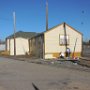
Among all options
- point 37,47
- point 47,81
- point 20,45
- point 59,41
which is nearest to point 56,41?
point 59,41

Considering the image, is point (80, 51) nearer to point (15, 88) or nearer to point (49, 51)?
point (49, 51)

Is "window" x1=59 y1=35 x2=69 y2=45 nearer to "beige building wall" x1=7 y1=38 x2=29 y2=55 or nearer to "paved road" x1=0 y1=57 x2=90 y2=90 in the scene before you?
"beige building wall" x1=7 y1=38 x2=29 y2=55

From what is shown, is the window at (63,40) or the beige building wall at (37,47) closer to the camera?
the window at (63,40)

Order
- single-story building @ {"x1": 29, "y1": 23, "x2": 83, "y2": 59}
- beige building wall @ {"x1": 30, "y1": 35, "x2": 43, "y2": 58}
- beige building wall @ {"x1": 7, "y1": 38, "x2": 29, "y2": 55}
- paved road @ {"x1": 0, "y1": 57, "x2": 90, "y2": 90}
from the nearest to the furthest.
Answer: paved road @ {"x1": 0, "y1": 57, "x2": 90, "y2": 90}, single-story building @ {"x1": 29, "y1": 23, "x2": 83, "y2": 59}, beige building wall @ {"x1": 30, "y1": 35, "x2": 43, "y2": 58}, beige building wall @ {"x1": 7, "y1": 38, "x2": 29, "y2": 55}

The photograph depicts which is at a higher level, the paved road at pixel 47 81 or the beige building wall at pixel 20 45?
the beige building wall at pixel 20 45

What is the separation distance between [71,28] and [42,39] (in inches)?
195

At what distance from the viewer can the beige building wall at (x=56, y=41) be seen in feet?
134

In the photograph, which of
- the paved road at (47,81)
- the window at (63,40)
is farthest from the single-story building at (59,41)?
the paved road at (47,81)

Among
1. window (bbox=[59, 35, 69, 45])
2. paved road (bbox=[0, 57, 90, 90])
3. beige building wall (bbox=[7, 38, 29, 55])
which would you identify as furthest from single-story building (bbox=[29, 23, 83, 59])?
paved road (bbox=[0, 57, 90, 90])

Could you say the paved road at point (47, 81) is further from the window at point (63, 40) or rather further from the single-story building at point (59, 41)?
the window at point (63, 40)

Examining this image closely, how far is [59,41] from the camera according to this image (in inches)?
1638

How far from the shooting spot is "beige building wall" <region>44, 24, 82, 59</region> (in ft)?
134

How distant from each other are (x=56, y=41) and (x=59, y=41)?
0.55m

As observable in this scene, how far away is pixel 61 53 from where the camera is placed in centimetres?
4081
